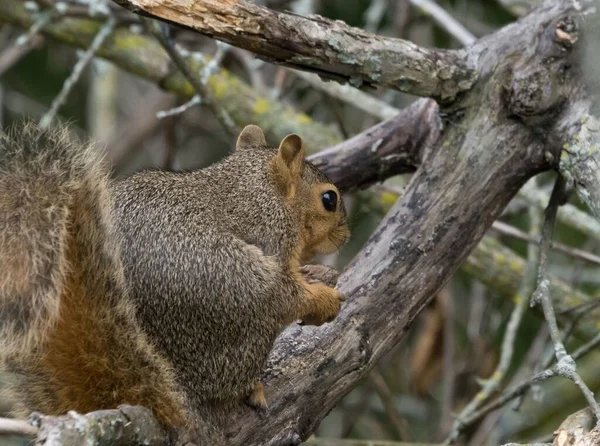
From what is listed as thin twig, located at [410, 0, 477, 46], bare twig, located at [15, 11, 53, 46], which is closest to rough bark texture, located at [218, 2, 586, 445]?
thin twig, located at [410, 0, 477, 46]

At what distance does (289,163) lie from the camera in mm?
1920

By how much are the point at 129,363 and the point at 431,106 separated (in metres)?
0.93

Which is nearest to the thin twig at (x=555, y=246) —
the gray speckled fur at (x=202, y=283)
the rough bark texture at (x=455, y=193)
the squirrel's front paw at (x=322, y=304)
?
the rough bark texture at (x=455, y=193)

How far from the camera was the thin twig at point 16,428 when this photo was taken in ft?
3.62

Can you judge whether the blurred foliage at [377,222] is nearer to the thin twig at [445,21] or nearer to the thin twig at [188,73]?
the thin twig at [445,21]

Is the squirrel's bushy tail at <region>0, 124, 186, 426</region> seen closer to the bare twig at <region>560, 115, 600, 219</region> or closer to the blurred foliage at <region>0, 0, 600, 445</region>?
the bare twig at <region>560, 115, 600, 219</region>

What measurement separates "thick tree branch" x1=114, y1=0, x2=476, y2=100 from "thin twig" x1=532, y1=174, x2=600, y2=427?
12.1 inches

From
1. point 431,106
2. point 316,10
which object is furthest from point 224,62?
point 431,106

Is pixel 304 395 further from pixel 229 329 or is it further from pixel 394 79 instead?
pixel 394 79

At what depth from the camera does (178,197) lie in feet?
5.60

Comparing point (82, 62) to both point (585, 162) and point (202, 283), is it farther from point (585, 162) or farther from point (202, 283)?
point (585, 162)

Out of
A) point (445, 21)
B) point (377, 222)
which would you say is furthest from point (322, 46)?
point (377, 222)

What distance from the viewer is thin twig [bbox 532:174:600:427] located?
152 cm

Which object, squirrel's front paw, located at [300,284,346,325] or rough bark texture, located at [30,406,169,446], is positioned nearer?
rough bark texture, located at [30,406,169,446]
